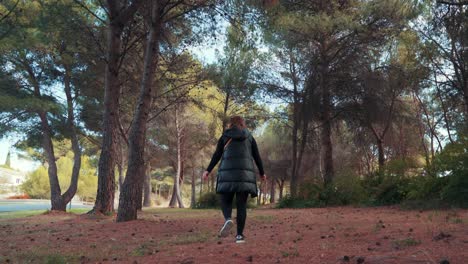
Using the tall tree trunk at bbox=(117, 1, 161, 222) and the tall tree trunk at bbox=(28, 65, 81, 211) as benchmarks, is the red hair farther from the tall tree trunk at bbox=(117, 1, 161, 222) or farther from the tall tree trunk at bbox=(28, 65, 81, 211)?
the tall tree trunk at bbox=(28, 65, 81, 211)

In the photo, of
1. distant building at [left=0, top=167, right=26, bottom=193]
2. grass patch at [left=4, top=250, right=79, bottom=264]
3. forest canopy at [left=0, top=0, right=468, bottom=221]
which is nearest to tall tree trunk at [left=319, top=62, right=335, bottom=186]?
forest canopy at [left=0, top=0, right=468, bottom=221]

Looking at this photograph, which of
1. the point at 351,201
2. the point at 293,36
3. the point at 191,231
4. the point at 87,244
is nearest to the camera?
the point at 87,244

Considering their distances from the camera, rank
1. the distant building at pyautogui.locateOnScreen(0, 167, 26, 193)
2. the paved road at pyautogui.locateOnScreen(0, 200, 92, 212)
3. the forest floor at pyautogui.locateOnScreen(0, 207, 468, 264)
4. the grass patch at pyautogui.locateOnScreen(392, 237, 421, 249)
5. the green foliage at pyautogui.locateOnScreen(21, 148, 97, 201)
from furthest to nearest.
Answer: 1. the distant building at pyautogui.locateOnScreen(0, 167, 26, 193)
2. the green foliage at pyautogui.locateOnScreen(21, 148, 97, 201)
3. the paved road at pyautogui.locateOnScreen(0, 200, 92, 212)
4. the grass patch at pyautogui.locateOnScreen(392, 237, 421, 249)
5. the forest floor at pyautogui.locateOnScreen(0, 207, 468, 264)

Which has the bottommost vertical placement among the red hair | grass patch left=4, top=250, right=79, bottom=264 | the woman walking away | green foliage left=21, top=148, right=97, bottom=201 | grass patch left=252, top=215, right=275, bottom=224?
grass patch left=4, top=250, right=79, bottom=264

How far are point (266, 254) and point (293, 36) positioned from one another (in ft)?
39.9

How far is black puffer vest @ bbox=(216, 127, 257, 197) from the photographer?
5.05 metres

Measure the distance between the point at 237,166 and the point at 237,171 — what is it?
0.21ft

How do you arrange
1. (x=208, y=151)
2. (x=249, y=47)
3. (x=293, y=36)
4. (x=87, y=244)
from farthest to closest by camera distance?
1. (x=208, y=151)
2. (x=293, y=36)
3. (x=249, y=47)
4. (x=87, y=244)

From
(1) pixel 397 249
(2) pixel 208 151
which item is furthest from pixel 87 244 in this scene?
(2) pixel 208 151

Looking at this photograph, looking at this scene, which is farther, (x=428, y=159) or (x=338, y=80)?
(x=338, y=80)

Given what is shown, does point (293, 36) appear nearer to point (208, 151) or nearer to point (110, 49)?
point (110, 49)

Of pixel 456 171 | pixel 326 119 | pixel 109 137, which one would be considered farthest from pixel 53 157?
pixel 456 171

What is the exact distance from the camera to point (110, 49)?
33.6ft

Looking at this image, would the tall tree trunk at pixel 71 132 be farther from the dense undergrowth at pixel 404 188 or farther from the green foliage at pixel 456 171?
the green foliage at pixel 456 171
